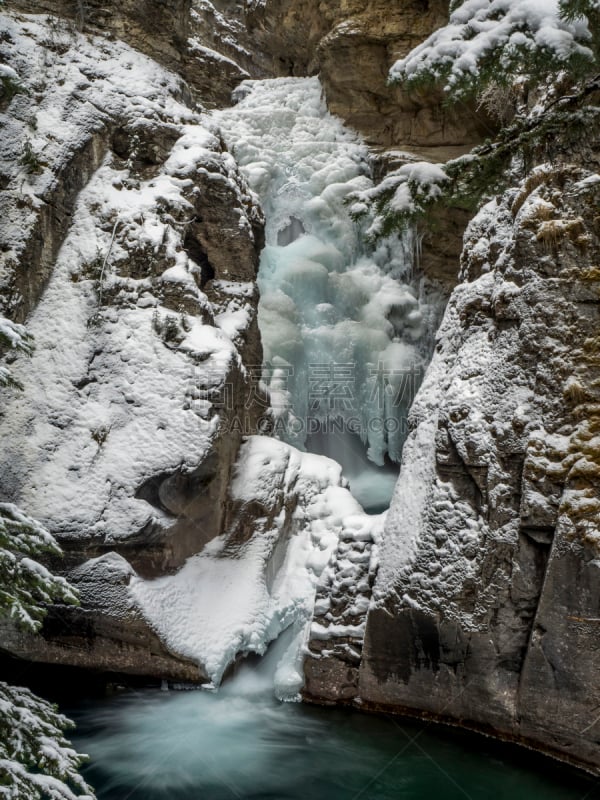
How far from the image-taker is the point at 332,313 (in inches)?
433

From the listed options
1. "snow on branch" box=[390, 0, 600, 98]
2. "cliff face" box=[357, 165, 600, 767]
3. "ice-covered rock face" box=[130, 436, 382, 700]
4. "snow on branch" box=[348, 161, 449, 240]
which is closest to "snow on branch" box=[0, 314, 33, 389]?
"snow on branch" box=[348, 161, 449, 240]

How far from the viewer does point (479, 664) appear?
5.13 metres

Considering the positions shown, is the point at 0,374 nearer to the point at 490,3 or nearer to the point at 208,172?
the point at 490,3

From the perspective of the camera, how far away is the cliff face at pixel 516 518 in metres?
4.72

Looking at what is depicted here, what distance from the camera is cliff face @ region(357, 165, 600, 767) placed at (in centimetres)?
472

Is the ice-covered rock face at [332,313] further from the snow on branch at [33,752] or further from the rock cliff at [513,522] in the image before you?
the snow on branch at [33,752]

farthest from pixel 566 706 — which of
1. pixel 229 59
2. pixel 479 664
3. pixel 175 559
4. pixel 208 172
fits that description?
pixel 229 59

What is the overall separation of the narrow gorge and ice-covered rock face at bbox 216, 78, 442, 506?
1.46 metres

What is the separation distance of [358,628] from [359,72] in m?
11.0

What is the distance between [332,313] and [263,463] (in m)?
4.41

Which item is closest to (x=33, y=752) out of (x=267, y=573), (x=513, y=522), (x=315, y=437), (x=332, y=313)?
(x=513, y=522)

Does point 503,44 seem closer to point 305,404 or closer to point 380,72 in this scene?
point 305,404

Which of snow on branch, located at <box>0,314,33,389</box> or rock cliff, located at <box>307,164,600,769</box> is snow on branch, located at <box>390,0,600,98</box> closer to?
rock cliff, located at <box>307,164,600,769</box>

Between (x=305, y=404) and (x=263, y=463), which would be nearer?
(x=263, y=463)
